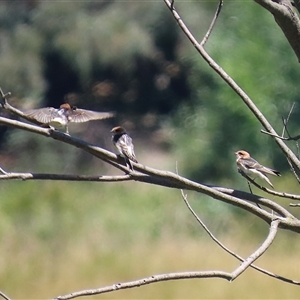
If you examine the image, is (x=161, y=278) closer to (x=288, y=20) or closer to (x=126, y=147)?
(x=288, y=20)

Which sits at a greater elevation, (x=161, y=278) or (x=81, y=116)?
(x=81, y=116)

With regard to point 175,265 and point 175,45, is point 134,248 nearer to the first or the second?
point 175,265

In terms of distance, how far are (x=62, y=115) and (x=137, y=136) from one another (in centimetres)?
A: 1038

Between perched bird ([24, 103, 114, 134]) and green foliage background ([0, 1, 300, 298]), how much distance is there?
118 inches

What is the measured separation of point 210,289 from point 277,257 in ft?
2.95

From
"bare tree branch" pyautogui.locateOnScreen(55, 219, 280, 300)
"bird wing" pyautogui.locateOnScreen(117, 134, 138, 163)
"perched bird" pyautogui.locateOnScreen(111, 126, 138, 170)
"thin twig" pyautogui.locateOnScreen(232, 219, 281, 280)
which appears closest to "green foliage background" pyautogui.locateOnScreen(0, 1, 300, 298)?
"perched bird" pyautogui.locateOnScreen(111, 126, 138, 170)

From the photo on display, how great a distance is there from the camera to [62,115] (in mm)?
3258

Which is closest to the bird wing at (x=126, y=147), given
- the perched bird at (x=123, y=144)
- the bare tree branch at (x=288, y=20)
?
the perched bird at (x=123, y=144)

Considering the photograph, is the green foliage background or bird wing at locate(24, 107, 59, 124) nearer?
bird wing at locate(24, 107, 59, 124)

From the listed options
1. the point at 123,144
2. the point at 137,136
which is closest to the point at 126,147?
the point at 123,144

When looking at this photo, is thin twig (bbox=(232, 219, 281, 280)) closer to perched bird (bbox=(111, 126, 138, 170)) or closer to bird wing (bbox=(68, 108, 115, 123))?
perched bird (bbox=(111, 126, 138, 170))

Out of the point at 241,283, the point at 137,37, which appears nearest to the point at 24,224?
the point at 241,283

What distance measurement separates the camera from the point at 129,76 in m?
13.9

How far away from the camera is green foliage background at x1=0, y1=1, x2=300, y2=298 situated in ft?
25.0
